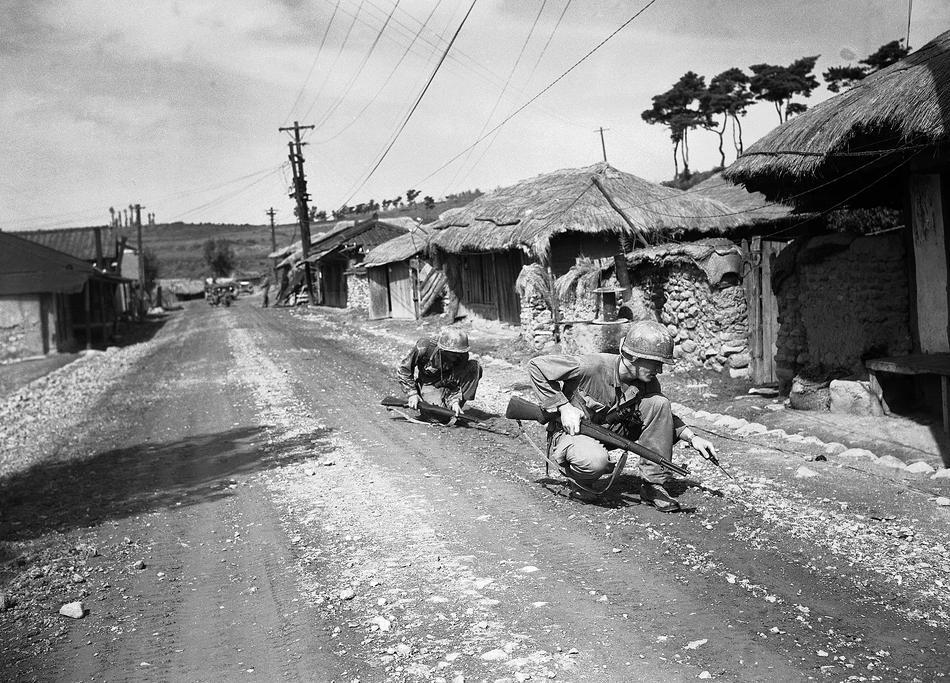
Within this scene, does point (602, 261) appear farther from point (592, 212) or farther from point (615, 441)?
point (615, 441)

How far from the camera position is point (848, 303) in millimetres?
8836

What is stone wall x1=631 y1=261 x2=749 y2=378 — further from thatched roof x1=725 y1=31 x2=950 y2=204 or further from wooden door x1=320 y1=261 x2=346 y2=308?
wooden door x1=320 y1=261 x2=346 y2=308

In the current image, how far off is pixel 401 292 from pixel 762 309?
74.2 feet

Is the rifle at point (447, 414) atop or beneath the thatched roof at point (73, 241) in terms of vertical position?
beneath

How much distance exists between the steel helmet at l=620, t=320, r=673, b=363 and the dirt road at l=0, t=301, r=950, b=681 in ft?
3.65

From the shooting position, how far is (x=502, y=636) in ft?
12.2

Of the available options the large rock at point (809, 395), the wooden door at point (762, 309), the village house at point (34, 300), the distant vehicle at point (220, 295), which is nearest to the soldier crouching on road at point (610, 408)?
the large rock at point (809, 395)

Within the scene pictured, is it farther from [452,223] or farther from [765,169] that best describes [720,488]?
[452,223]

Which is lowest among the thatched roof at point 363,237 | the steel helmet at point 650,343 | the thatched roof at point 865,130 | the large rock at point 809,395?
the large rock at point 809,395

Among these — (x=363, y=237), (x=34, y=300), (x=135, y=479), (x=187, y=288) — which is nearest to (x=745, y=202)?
(x=135, y=479)

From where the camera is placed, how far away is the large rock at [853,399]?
8.28 metres

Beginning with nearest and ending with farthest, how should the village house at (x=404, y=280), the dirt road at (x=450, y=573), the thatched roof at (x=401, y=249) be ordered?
1. the dirt road at (x=450, y=573)
2. the village house at (x=404, y=280)
3. the thatched roof at (x=401, y=249)

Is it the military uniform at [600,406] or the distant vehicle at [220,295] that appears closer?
the military uniform at [600,406]

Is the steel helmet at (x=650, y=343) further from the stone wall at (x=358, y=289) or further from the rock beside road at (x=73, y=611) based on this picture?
Result: the stone wall at (x=358, y=289)
